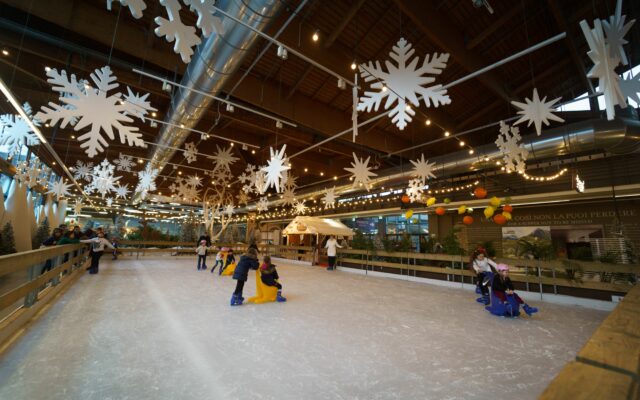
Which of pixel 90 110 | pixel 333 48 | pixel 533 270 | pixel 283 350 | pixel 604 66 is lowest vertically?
pixel 283 350

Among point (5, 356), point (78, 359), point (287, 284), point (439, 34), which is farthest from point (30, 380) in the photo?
point (439, 34)

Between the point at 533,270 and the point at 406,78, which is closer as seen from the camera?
the point at 406,78

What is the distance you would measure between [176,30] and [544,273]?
8250 mm

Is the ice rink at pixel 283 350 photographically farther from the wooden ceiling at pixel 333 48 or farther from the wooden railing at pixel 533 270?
the wooden ceiling at pixel 333 48

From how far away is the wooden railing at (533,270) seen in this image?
5.16 metres

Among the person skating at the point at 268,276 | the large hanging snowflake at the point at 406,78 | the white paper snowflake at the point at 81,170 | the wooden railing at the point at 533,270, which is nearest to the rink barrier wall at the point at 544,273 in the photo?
the wooden railing at the point at 533,270

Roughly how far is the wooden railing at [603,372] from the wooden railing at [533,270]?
5611 millimetres

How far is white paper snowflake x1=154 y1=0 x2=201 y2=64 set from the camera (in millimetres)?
1674

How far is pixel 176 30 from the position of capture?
5.75ft

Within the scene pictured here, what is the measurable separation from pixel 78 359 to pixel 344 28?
19.7ft

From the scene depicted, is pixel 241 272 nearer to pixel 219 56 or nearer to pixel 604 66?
pixel 219 56

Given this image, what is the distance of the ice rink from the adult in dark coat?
0.63 feet

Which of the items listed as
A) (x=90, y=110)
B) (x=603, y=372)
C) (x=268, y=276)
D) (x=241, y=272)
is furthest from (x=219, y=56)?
(x=603, y=372)

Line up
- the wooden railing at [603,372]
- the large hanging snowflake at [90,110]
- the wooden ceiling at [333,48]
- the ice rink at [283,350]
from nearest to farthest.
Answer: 1. the wooden railing at [603,372]
2. the ice rink at [283,350]
3. the large hanging snowflake at [90,110]
4. the wooden ceiling at [333,48]
